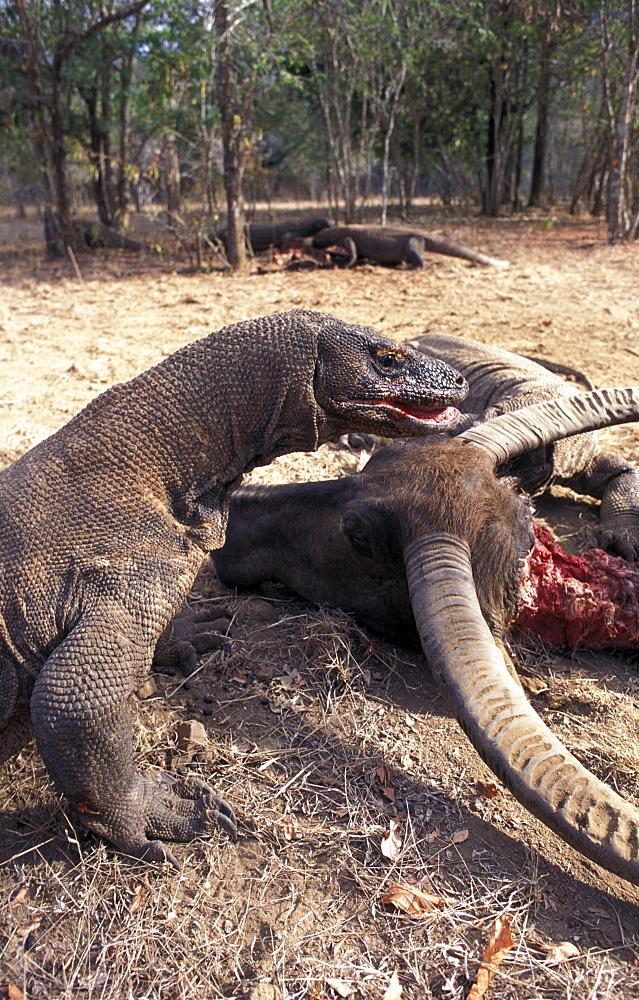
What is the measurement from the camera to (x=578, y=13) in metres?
16.3

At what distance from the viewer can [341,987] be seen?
201 cm

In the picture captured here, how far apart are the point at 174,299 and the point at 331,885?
33.4 ft

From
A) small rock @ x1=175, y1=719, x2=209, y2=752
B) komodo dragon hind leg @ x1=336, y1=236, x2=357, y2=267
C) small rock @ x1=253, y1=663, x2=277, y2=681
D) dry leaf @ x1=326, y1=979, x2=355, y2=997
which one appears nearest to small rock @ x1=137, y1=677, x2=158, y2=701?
small rock @ x1=175, y1=719, x2=209, y2=752

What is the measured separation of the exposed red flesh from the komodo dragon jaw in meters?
1.02

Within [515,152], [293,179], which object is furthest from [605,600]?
[293,179]

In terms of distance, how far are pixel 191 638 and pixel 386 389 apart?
1613 mm

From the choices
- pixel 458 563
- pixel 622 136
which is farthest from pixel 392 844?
pixel 622 136

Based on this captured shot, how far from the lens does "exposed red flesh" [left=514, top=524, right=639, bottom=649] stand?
328cm

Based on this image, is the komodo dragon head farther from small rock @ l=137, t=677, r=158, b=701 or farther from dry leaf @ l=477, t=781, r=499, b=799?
small rock @ l=137, t=677, r=158, b=701

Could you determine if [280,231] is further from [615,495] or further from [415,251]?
[615,495]

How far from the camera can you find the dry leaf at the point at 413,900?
7.29 ft

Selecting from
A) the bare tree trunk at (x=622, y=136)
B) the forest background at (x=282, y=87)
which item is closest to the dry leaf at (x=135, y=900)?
the forest background at (x=282, y=87)

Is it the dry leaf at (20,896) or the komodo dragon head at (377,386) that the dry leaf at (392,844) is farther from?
the komodo dragon head at (377,386)

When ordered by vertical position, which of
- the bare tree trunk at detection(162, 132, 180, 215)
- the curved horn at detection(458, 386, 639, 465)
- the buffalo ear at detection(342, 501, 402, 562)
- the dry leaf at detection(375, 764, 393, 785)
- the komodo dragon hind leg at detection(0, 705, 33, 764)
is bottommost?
the dry leaf at detection(375, 764, 393, 785)
